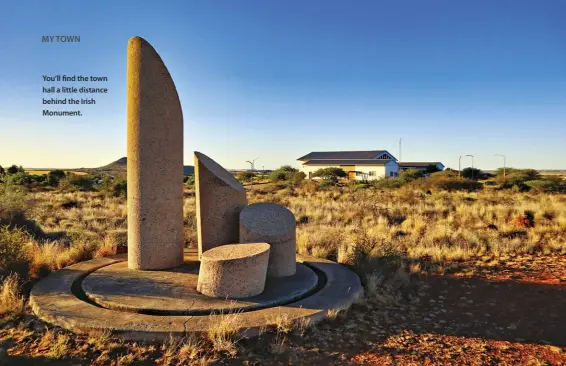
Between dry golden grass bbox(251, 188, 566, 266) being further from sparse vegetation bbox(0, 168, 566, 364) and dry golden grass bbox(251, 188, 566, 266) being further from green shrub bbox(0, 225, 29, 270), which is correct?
green shrub bbox(0, 225, 29, 270)

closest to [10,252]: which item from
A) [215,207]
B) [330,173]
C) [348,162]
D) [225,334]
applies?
[215,207]

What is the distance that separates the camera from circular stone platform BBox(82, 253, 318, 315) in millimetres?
5434

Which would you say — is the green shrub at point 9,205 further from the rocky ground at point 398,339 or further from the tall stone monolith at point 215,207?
the rocky ground at point 398,339

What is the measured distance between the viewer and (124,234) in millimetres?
12023

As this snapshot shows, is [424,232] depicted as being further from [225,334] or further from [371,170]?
[371,170]

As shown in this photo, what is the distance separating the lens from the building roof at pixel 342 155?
59.7 metres

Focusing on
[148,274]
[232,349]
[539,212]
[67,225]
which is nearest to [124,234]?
[67,225]

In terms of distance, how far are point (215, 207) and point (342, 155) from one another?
5735 cm

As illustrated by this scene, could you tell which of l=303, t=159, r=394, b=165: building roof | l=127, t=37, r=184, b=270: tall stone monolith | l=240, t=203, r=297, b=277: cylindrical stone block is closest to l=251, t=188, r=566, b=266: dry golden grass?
l=240, t=203, r=297, b=277: cylindrical stone block

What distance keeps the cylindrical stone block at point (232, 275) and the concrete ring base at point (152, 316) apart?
526 millimetres

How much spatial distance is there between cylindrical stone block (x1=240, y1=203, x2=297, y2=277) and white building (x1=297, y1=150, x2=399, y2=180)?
4598cm

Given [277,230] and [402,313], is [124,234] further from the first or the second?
[402,313]

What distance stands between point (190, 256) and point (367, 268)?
153 inches

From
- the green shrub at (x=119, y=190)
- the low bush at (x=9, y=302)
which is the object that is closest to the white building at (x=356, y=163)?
the green shrub at (x=119, y=190)
